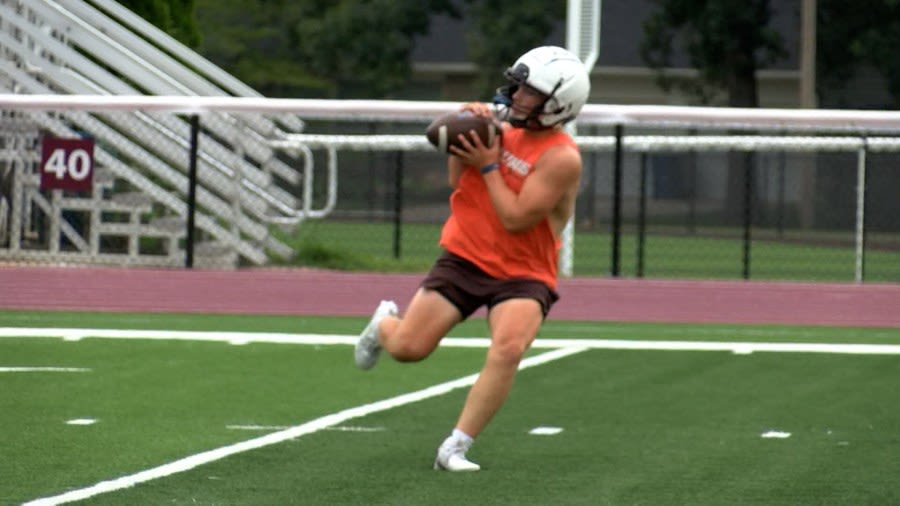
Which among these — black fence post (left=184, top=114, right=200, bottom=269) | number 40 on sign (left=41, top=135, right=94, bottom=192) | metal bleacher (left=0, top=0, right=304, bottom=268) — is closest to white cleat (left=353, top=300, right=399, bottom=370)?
black fence post (left=184, top=114, right=200, bottom=269)

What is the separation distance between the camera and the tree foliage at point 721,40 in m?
40.7

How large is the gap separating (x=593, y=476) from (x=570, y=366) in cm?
476

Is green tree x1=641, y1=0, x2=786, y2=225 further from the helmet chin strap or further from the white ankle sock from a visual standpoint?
the white ankle sock

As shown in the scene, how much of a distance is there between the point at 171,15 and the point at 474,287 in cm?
1755

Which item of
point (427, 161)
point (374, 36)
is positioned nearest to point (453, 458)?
point (427, 161)

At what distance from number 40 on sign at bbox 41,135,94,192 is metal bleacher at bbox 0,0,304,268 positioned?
0.48 ft

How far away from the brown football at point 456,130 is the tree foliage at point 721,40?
32.8 m

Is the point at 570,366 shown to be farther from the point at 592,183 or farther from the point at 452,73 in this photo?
the point at 452,73

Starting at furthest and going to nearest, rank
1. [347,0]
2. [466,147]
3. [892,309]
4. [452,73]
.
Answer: [452,73], [347,0], [892,309], [466,147]

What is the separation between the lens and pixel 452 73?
163ft

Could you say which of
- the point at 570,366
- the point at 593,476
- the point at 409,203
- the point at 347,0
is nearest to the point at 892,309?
the point at 570,366

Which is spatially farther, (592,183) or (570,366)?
(592,183)

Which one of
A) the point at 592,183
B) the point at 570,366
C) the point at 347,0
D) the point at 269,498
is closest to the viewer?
the point at 269,498

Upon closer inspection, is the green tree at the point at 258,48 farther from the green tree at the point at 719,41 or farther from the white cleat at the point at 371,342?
the white cleat at the point at 371,342
